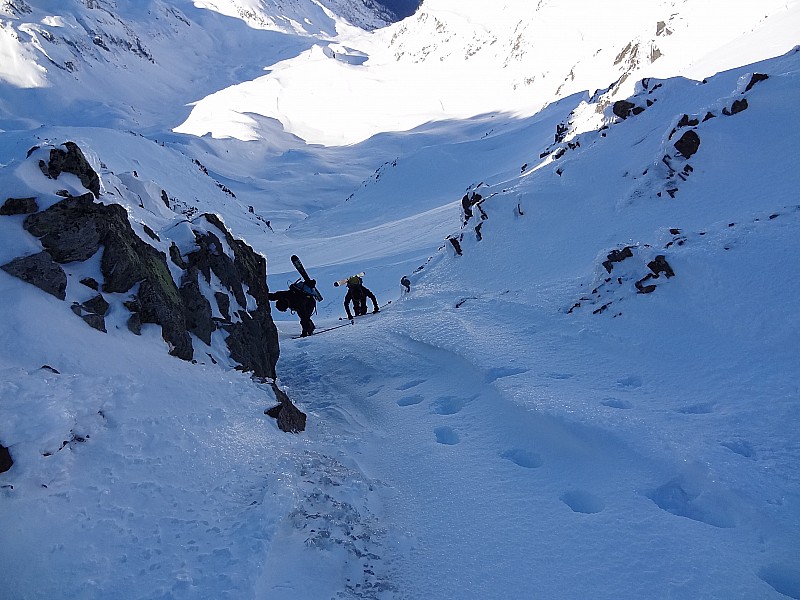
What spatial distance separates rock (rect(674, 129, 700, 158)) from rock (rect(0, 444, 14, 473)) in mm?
9298

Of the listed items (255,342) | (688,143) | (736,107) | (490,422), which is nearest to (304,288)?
(255,342)

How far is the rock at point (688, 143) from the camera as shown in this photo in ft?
28.0

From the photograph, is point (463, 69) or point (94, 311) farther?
point (463, 69)

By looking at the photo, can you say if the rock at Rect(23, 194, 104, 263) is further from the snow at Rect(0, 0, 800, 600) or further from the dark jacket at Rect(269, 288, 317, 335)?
the dark jacket at Rect(269, 288, 317, 335)

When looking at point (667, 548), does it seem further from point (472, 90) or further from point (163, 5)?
point (163, 5)

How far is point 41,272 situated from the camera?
14.5 ft

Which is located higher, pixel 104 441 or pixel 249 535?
pixel 104 441

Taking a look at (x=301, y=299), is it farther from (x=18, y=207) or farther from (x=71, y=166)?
(x=18, y=207)

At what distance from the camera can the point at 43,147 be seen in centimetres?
538

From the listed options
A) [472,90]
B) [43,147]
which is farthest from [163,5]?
[43,147]

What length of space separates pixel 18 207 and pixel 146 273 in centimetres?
116

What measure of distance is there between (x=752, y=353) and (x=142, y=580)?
4772mm

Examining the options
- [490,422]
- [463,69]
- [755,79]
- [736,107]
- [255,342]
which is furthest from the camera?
[463,69]

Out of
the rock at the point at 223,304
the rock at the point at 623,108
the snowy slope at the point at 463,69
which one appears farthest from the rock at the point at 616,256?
the snowy slope at the point at 463,69
